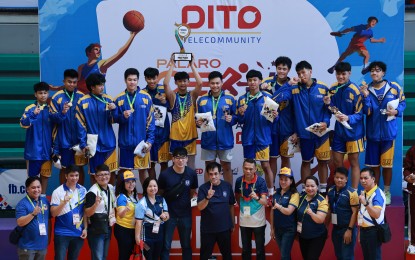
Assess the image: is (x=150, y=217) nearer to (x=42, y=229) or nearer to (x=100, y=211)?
(x=100, y=211)

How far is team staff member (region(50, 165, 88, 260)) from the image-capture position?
7.94m

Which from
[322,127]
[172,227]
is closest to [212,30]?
[322,127]

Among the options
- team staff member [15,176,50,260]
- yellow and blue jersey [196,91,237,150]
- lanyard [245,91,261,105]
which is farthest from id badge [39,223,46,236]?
lanyard [245,91,261,105]

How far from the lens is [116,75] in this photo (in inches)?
394

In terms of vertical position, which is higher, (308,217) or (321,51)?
(321,51)

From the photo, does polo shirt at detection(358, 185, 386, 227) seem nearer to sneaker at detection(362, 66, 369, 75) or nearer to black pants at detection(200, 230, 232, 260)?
black pants at detection(200, 230, 232, 260)

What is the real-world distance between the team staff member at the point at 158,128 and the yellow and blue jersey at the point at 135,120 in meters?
0.25

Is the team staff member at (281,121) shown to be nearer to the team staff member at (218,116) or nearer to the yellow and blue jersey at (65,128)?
the team staff member at (218,116)

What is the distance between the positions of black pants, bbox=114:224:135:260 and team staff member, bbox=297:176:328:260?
181 cm

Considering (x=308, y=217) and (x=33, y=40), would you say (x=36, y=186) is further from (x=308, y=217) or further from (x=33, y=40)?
(x=33, y=40)

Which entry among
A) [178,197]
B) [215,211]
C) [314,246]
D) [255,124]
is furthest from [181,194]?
[314,246]

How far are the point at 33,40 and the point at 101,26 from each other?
1942 mm

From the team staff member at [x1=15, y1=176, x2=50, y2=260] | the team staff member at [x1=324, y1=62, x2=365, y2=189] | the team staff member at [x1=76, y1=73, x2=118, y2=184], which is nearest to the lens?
the team staff member at [x1=15, y1=176, x2=50, y2=260]

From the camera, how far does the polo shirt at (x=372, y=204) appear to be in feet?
26.1
